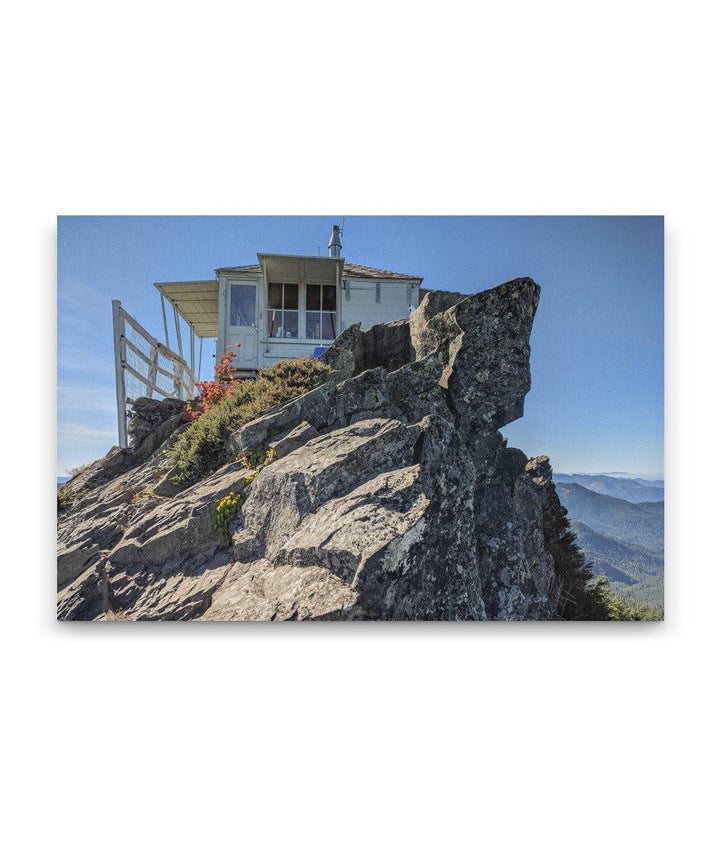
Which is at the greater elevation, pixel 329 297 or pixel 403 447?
pixel 329 297

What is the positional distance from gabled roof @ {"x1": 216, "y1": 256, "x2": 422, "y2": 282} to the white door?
261mm

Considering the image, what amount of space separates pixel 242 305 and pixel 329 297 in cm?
90

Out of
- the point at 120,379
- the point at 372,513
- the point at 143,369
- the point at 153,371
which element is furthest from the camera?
the point at 153,371

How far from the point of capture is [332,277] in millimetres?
4844

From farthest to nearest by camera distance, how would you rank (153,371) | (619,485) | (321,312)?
(321,312), (153,371), (619,485)

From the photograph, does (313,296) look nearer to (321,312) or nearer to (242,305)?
(321,312)

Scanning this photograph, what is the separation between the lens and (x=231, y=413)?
456 centimetres

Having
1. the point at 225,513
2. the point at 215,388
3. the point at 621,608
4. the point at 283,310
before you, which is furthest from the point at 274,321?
the point at 621,608

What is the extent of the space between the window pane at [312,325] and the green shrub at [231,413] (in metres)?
0.29


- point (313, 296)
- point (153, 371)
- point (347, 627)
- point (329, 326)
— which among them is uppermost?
point (313, 296)

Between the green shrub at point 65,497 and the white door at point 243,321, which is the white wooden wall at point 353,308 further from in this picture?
the green shrub at point 65,497

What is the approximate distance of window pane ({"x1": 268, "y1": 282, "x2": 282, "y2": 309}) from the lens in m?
5.30
